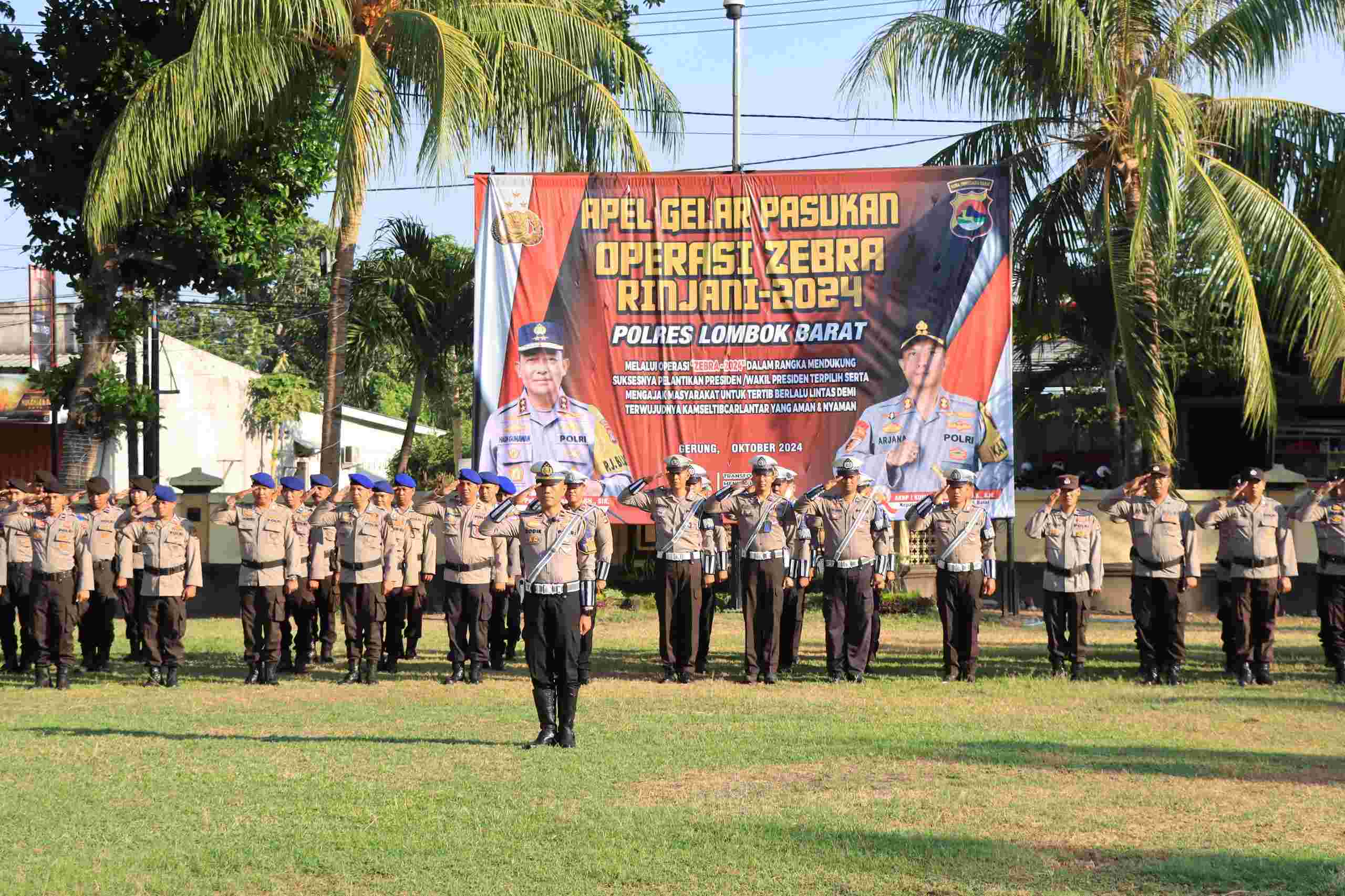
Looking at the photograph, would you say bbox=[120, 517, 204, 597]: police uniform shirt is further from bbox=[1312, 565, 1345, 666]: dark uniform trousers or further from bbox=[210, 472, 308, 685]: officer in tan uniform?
bbox=[1312, 565, 1345, 666]: dark uniform trousers

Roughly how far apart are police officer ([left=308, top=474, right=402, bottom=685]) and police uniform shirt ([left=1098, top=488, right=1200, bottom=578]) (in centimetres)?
642

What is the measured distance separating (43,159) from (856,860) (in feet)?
50.5

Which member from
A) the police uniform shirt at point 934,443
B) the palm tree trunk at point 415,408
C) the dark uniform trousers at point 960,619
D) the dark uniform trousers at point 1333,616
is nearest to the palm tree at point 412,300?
the palm tree trunk at point 415,408

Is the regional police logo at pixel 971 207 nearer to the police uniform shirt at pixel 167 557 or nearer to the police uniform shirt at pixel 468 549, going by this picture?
the police uniform shirt at pixel 468 549

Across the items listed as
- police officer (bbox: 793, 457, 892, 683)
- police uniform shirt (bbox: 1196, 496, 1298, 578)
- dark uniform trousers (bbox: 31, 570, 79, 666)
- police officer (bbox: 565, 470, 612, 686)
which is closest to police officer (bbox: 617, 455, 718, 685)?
police officer (bbox: 793, 457, 892, 683)

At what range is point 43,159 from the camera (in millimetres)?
18000

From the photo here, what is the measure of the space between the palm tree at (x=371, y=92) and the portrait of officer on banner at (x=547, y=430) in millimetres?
2122

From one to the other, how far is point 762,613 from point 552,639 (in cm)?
386

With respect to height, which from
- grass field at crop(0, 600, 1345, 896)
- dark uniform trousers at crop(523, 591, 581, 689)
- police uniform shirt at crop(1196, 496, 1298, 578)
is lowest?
grass field at crop(0, 600, 1345, 896)

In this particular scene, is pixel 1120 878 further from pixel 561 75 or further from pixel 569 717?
pixel 561 75

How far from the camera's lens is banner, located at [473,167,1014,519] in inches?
580

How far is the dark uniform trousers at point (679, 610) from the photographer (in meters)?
12.5

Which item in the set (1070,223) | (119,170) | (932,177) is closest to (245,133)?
(119,170)

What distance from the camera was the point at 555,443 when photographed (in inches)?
591
